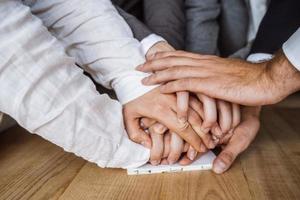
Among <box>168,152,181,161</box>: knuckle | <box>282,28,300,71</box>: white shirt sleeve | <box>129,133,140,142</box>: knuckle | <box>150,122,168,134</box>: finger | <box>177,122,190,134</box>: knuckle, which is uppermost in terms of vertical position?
<box>282,28,300,71</box>: white shirt sleeve

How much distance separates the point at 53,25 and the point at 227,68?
360 mm

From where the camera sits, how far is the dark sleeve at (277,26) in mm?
964

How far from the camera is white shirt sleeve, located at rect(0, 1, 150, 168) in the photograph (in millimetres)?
501

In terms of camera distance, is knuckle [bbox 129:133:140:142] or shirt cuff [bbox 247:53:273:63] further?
shirt cuff [bbox 247:53:273:63]

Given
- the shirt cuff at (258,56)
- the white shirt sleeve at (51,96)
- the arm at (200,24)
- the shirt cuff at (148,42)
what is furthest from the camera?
the arm at (200,24)

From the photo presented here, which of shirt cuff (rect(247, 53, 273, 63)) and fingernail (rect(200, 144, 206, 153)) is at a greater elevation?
fingernail (rect(200, 144, 206, 153))

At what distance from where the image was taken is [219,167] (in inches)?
23.9

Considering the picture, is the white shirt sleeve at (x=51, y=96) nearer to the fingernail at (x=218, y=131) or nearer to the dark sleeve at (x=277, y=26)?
the fingernail at (x=218, y=131)

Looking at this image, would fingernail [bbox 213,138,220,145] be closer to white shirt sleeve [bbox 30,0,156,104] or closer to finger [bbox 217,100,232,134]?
finger [bbox 217,100,232,134]

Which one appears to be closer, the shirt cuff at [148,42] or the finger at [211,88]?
the finger at [211,88]

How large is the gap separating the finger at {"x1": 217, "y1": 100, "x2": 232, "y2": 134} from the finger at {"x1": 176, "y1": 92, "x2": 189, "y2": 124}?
0.19 feet

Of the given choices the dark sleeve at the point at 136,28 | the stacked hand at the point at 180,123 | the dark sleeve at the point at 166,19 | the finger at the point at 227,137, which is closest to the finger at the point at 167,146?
the stacked hand at the point at 180,123

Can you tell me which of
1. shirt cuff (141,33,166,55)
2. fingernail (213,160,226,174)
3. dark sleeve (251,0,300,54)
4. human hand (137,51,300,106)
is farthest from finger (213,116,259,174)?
dark sleeve (251,0,300,54)

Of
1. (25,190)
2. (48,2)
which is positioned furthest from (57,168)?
(48,2)
